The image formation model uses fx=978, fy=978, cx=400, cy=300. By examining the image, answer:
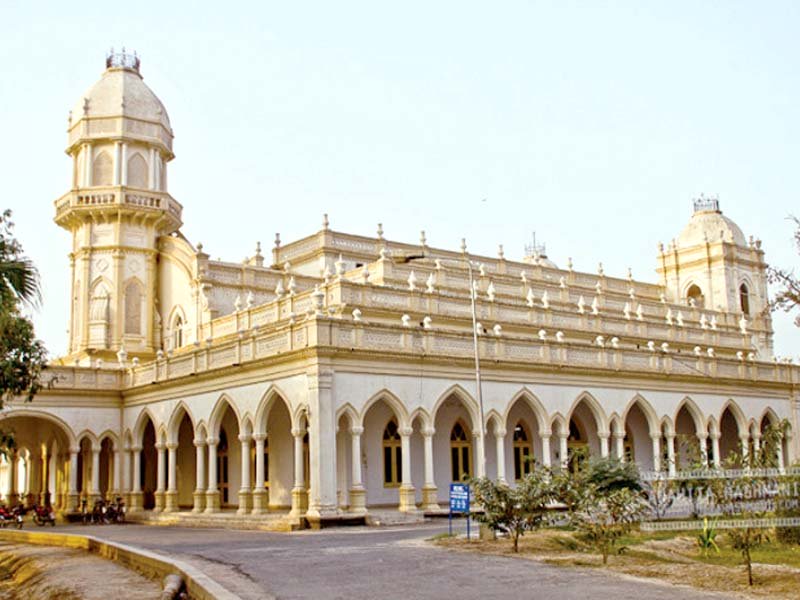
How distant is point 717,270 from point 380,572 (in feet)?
153

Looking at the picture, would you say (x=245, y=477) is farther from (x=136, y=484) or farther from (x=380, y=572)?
(x=380, y=572)

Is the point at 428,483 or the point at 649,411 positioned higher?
the point at 649,411

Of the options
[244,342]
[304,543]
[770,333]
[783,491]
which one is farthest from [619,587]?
[770,333]

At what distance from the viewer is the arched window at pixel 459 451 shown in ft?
122

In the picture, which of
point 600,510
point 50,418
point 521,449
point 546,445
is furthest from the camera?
Result: point 50,418

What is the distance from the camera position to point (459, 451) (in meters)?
37.3

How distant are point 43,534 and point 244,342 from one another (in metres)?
9.16

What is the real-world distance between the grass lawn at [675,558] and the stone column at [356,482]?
6.92 m

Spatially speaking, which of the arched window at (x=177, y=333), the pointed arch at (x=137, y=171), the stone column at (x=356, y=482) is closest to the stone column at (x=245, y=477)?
the stone column at (x=356, y=482)

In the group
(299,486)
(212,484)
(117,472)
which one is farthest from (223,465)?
(299,486)

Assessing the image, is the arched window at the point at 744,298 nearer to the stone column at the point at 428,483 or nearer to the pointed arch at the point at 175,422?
the stone column at the point at 428,483

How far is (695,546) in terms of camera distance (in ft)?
66.3

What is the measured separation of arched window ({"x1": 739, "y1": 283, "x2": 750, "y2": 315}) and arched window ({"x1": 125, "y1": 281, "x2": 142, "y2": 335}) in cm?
3528

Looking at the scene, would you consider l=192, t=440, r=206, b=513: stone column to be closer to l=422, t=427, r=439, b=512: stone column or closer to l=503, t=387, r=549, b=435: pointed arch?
l=422, t=427, r=439, b=512: stone column
